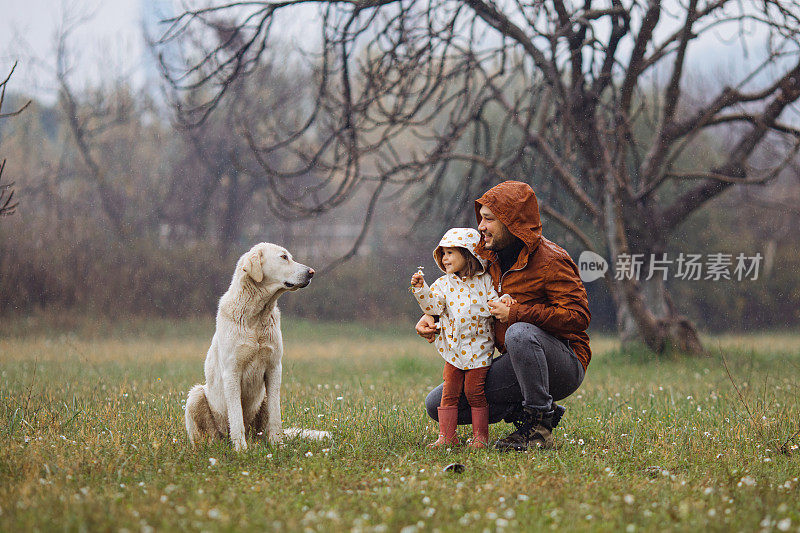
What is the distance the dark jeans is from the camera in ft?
13.8

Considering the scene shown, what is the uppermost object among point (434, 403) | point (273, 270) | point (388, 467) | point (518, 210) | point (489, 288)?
point (518, 210)

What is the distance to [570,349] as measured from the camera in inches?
176

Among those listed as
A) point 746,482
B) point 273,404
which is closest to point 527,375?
point 746,482

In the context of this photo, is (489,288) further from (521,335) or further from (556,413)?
(556,413)

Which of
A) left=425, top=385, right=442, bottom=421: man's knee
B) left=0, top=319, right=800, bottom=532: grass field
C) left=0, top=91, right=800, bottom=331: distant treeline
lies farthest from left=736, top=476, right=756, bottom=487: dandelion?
left=0, top=91, right=800, bottom=331: distant treeline

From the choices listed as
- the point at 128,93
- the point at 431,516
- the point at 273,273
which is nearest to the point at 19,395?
the point at 273,273

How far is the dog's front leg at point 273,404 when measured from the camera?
15.0 ft

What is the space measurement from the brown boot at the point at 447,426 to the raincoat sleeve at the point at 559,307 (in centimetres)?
68

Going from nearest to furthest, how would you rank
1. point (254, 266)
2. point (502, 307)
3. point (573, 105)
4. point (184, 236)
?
1. point (502, 307)
2. point (254, 266)
3. point (573, 105)
4. point (184, 236)

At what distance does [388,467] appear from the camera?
399 centimetres

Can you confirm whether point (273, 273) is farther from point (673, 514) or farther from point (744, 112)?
point (744, 112)

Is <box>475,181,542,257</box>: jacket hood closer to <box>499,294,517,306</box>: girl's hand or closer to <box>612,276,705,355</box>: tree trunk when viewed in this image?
<box>499,294,517,306</box>: girl's hand

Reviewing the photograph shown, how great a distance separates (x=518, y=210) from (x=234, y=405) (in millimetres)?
2095

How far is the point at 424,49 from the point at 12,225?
10.9 m
